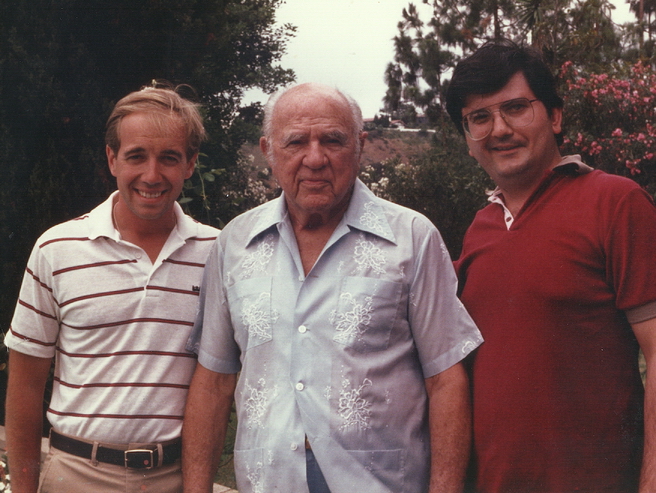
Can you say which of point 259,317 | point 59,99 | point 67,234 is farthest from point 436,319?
point 59,99

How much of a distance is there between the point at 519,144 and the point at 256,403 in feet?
4.18

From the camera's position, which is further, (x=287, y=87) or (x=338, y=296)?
(x=287, y=87)

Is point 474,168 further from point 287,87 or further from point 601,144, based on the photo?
point 287,87

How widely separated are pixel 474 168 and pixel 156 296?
29.0 ft

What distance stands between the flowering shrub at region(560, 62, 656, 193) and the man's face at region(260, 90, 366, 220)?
7983 mm

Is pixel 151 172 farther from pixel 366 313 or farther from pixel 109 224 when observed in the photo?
pixel 366 313

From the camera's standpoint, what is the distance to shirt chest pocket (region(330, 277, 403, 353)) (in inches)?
79.2

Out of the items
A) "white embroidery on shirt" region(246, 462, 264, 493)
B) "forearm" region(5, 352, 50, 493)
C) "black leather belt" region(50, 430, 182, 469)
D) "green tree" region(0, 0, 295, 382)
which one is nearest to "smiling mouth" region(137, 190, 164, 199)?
"forearm" region(5, 352, 50, 493)

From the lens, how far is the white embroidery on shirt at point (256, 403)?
206cm

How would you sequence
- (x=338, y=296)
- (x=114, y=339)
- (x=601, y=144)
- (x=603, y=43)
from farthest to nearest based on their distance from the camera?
(x=603, y=43) → (x=601, y=144) → (x=114, y=339) → (x=338, y=296)

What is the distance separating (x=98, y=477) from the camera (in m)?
2.22

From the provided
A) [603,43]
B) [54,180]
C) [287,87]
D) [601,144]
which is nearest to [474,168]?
[601,144]

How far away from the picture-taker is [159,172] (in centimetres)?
230

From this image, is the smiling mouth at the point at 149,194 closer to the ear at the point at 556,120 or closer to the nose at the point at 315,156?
the nose at the point at 315,156
